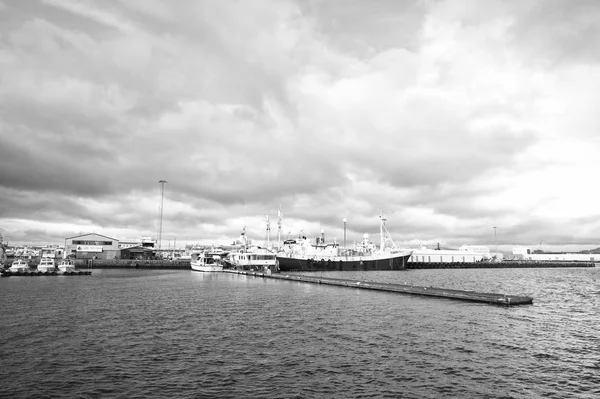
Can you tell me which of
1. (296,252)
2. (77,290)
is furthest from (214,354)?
(296,252)

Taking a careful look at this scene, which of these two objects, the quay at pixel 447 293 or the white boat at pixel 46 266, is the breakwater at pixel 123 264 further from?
the quay at pixel 447 293

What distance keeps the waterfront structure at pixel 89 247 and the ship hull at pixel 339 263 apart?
297 ft

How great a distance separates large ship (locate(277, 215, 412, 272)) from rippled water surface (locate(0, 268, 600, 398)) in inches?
4173

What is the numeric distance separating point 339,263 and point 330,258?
4.16m

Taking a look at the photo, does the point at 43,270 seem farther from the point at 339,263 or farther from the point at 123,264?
the point at 339,263

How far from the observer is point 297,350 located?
105 feet

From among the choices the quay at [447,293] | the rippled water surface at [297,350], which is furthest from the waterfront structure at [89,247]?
the rippled water surface at [297,350]

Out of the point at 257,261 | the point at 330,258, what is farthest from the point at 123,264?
the point at 330,258

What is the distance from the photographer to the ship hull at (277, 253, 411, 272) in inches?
6353

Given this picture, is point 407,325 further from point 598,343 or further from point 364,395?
point 364,395

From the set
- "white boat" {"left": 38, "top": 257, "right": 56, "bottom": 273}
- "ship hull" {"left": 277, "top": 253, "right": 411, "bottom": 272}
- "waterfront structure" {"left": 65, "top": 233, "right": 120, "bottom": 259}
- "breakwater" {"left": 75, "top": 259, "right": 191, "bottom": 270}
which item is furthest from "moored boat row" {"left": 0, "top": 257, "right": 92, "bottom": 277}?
"ship hull" {"left": 277, "top": 253, "right": 411, "bottom": 272}

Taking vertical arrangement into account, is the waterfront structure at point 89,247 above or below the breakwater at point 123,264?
above

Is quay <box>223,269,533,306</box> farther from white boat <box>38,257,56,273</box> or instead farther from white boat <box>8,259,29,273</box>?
white boat <box>8,259,29,273</box>

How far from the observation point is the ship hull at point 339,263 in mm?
161375
